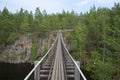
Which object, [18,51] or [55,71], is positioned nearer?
[55,71]

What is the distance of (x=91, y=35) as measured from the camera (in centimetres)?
6372

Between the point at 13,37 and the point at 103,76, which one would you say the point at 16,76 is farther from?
the point at 13,37

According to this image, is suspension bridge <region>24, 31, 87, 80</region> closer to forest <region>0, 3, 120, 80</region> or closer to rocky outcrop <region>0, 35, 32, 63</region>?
forest <region>0, 3, 120, 80</region>

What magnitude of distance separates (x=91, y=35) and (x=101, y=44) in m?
4.71

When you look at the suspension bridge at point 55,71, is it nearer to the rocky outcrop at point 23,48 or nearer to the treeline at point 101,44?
the treeline at point 101,44

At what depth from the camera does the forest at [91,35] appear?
3903cm

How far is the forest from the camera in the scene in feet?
128

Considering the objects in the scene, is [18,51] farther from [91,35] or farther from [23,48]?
[91,35]

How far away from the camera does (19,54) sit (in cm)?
8656

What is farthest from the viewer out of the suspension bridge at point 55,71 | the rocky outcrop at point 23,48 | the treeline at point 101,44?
the rocky outcrop at point 23,48

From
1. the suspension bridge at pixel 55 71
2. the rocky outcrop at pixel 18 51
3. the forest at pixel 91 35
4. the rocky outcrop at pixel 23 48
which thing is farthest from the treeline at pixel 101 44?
the rocky outcrop at pixel 18 51

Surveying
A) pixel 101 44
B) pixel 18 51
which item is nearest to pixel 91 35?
pixel 101 44

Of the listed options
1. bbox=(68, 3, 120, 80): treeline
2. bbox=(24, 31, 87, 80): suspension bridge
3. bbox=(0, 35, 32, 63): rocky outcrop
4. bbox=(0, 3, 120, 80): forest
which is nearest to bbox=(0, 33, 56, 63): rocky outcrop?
bbox=(0, 35, 32, 63): rocky outcrop

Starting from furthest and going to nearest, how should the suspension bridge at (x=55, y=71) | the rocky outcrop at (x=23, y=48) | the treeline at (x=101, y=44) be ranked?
the rocky outcrop at (x=23, y=48), the treeline at (x=101, y=44), the suspension bridge at (x=55, y=71)
